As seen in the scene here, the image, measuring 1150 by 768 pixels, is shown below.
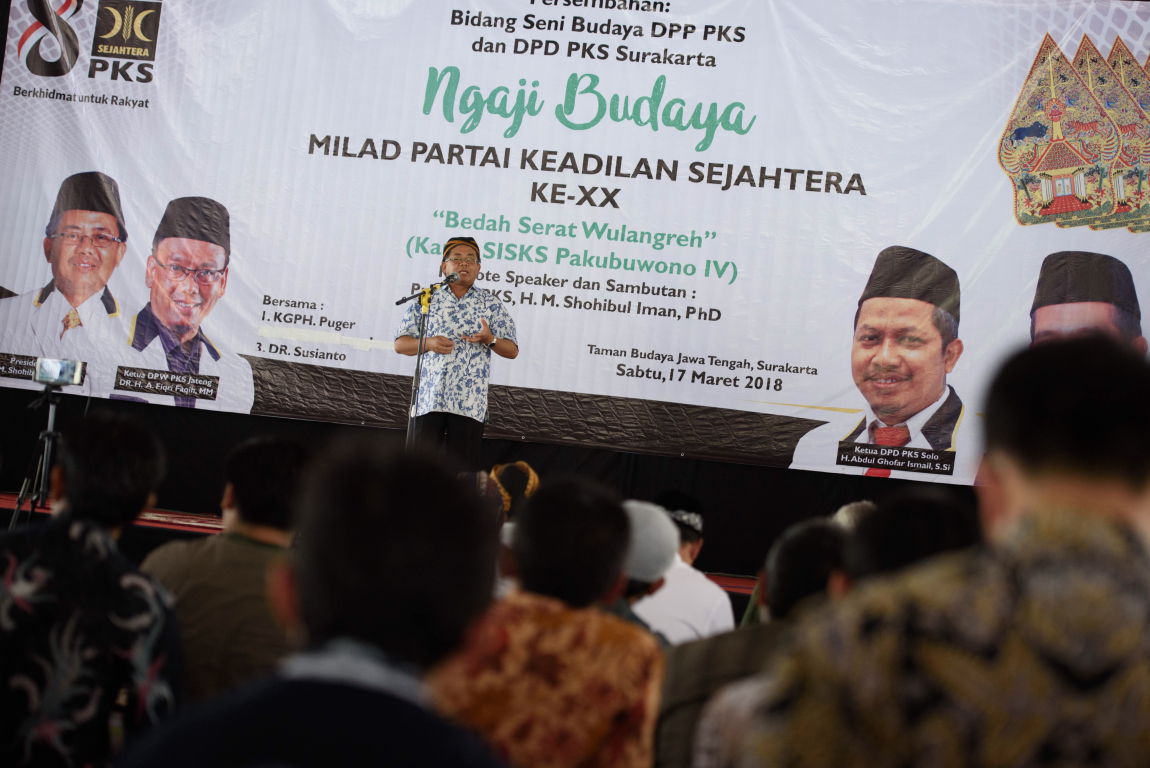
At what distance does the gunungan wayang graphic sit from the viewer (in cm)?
461

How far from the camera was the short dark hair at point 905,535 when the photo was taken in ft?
3.59

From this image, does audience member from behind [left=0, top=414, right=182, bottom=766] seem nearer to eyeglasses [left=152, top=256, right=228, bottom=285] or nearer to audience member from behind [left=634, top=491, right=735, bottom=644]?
audience member from behind [left=634, top=491, right=735, bottom=644]

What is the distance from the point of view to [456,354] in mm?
3885

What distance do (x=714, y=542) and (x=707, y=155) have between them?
1957 millimetres

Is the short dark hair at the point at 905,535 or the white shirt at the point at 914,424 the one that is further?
the white shirt at the point at 914,424

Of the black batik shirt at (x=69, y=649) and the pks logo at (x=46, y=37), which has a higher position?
the pks logo at (x=46, y=37)

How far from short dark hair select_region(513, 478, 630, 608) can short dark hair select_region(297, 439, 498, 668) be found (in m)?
0.53

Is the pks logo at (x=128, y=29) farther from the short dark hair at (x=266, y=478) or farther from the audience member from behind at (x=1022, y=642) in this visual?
the audience member from behind at (x=1022, y=642)

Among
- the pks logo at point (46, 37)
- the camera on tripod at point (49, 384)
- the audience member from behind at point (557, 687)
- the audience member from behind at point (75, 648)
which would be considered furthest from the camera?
the pks logo at point (46, 37)

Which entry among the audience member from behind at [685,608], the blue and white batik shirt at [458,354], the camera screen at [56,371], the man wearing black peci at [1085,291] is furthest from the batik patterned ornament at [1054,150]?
the camera screen at [56,371]

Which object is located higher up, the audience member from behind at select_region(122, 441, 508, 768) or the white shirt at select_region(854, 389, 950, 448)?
the white shirt at select_region(854, 389, 950, 448)

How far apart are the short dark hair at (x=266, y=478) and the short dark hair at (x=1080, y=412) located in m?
1.16

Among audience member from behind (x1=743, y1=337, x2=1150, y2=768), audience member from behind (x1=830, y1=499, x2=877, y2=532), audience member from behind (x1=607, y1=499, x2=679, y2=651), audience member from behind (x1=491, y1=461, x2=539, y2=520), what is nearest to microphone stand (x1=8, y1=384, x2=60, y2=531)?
audience member from behind (x1=491, y1=461, x2=539, y2=520)

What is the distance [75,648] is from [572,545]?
0.63 m
